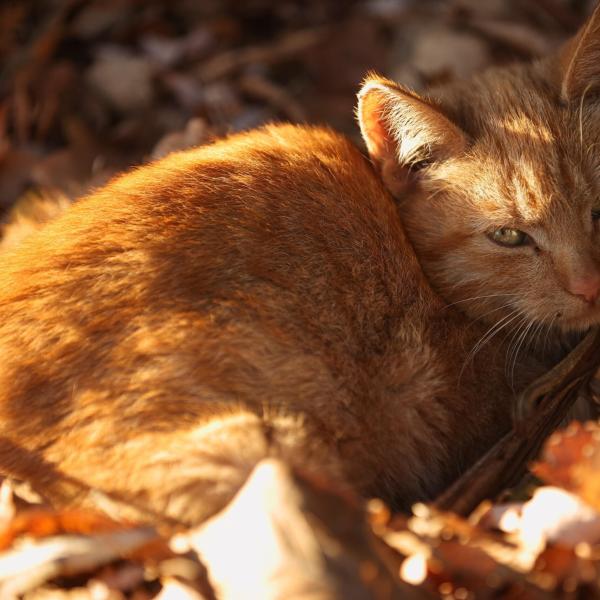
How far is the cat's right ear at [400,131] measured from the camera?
8.75ft

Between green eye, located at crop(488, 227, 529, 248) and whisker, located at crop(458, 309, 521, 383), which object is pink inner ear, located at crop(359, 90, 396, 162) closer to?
green eye, located at crop(488, 227, 529, 248)

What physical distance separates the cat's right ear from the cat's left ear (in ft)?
1.35

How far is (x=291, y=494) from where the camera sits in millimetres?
1894

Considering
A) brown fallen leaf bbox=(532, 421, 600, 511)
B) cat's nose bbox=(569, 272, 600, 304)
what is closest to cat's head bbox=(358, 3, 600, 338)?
cat's nose bbox=(569, 272, 600, 304)

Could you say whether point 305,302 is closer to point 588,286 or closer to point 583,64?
point 588,286

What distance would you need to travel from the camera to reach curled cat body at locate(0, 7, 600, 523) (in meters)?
2.22

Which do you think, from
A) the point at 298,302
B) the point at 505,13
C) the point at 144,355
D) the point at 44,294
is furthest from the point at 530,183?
the point at 505,13

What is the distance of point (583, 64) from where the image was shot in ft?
9.00

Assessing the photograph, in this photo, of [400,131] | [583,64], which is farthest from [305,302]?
[583,64]

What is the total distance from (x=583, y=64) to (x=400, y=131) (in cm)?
64

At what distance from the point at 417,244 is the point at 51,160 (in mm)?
2238

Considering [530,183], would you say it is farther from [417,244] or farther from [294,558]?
[294,558]

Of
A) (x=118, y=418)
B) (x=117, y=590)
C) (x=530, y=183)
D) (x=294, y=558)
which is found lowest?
(x=117, y=590)

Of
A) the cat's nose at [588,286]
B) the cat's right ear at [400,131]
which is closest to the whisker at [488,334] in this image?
the cat's nose at [588,286]
